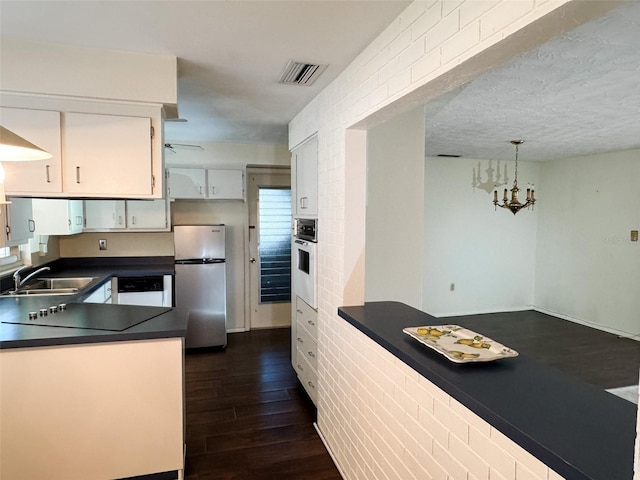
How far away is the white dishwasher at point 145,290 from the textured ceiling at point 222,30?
2321 millimetres

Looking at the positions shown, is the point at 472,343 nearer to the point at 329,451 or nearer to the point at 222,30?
the point at 329,451

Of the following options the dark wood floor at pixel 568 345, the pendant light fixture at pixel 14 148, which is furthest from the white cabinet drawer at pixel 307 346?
the dark wood floor at pixel 568 345

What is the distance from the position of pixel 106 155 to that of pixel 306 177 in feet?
4.91

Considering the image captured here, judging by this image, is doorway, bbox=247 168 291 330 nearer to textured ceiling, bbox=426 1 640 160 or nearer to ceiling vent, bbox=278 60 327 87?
textured ceiling, bbox=426 1 640 160

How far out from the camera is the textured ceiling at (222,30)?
1.74 meters

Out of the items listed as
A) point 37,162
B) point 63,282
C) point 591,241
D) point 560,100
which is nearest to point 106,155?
point 37,162

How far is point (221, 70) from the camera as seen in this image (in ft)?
8.17

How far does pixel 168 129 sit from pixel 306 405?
3086 mm

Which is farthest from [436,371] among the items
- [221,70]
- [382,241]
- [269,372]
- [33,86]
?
[269,372]

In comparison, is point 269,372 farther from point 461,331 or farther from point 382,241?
point 461,331

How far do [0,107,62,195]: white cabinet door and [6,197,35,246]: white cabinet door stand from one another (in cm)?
55

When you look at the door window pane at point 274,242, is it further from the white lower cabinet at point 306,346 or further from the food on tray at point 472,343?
the food on tray at point 472,343

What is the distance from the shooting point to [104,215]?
454cm

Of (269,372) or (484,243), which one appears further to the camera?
(484,243)
